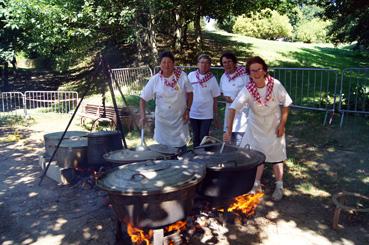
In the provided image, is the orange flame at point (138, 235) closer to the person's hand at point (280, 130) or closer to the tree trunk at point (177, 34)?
the person's hand at point (280, 130)

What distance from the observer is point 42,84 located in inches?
851

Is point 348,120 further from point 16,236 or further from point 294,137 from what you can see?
point 16,236

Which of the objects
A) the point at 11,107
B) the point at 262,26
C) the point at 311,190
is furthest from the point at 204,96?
the point at 262,26

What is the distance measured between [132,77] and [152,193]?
10.1 metres

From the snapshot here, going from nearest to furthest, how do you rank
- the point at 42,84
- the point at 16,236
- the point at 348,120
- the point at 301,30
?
the point at 16,236 < the point at 348,120 < the point at 42,84 < the point at 301,30

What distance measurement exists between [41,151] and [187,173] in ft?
18.5

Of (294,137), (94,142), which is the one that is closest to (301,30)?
(294,137)

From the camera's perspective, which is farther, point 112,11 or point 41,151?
point 112,11


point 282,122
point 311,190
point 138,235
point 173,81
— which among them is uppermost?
point 173,81

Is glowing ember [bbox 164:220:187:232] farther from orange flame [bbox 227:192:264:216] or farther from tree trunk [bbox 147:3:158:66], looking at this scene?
tree trunk [bbox 147:3:158:66]

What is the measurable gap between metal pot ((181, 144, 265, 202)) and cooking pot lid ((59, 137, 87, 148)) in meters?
2.46

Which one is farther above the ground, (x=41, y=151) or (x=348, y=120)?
(x=348, y=120)

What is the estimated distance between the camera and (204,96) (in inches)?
198

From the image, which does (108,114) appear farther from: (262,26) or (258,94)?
(262,26)
